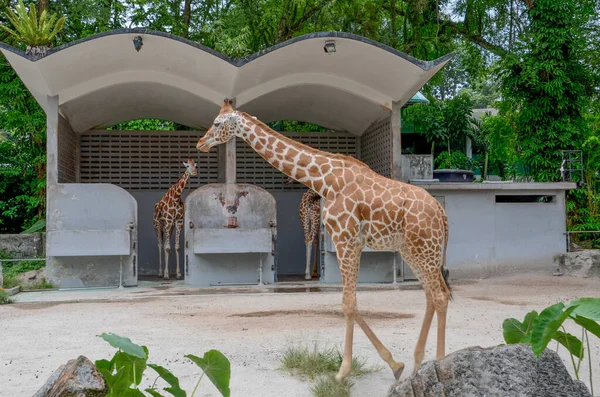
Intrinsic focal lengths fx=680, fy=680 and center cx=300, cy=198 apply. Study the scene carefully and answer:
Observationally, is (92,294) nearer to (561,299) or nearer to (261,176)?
(261,176)

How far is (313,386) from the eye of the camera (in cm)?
539

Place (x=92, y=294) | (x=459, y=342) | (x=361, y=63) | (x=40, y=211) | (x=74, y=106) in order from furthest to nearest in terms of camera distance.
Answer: (x=40, y=211) < (x=74, y=106) < (x=361, y=63) < (x=92, y=294) < (x=459, y=342)

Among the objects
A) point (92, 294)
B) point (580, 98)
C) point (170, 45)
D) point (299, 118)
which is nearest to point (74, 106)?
point (170, 45)

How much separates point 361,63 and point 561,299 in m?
5.35

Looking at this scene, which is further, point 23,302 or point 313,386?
point 23,302

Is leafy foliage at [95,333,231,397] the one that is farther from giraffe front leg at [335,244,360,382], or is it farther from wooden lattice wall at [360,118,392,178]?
wooden lattice wall at [360,118,392,178]

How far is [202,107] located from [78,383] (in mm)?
11091

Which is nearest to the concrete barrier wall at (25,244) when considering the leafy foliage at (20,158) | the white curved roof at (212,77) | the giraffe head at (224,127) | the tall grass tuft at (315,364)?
the leafy foliage at (20,158)

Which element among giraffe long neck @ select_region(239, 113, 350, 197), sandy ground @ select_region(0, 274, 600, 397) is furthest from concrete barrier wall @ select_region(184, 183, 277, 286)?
giraffe long neck @ select_region(239, 113, 350, 197)

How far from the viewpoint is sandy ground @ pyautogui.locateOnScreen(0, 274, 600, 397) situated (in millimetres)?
5789

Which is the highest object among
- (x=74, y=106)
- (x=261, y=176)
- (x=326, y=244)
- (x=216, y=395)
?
(x=74, y=106)

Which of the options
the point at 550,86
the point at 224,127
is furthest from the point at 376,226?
the point at 550,86

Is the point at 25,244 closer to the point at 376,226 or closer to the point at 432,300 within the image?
the point at 376,226

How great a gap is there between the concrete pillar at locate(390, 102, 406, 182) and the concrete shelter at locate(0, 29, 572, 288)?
2 cm
